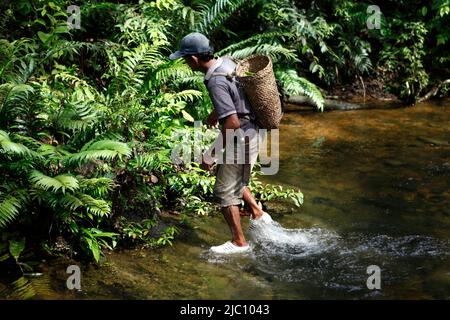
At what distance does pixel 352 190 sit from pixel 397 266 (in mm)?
1961

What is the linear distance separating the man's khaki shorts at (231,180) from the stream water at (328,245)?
21.6 inches

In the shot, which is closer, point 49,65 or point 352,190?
point 352,190

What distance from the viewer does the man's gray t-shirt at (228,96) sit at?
16.9 feet

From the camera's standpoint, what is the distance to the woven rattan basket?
5.25m

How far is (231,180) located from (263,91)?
87 centimetres

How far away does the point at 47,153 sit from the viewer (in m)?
5.14

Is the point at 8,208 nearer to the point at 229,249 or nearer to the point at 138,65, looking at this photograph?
the point at 229,249

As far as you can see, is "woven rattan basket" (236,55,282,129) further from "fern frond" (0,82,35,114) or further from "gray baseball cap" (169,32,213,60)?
"fern frond" (0,82,35,114)

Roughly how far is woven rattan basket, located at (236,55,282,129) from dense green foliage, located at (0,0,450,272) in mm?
988

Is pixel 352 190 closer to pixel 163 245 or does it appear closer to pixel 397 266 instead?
pixel 397 266

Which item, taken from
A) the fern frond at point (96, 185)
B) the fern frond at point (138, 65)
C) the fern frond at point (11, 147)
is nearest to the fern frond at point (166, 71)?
the fern frond at point (138, 65)

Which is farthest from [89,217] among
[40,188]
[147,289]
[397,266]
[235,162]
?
[397,266]

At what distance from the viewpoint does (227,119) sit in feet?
16.9

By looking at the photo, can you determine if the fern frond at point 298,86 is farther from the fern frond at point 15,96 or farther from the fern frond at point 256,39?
the fern frond at point 15,96
